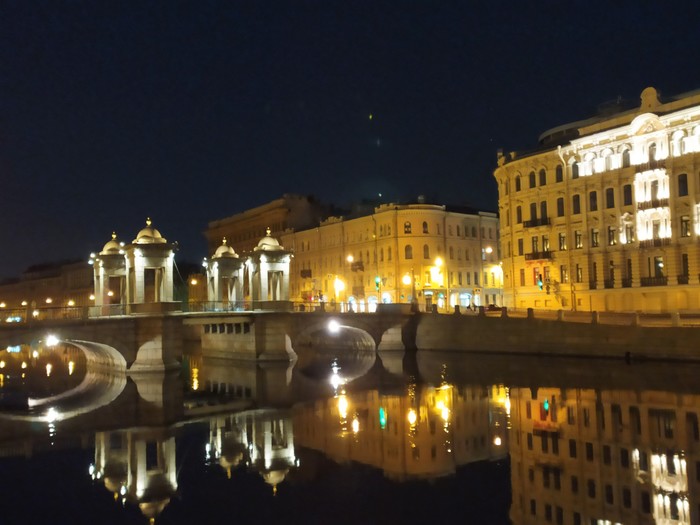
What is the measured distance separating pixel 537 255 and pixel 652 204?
44.0 ft

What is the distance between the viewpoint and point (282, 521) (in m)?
19.8

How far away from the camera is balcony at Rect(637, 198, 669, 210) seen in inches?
2361

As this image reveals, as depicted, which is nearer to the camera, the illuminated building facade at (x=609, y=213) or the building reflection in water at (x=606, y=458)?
the building reflection in water at (x=606, y=458)

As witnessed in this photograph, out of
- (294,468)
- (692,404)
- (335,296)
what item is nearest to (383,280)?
(335,296)

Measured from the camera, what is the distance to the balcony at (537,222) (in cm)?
7093

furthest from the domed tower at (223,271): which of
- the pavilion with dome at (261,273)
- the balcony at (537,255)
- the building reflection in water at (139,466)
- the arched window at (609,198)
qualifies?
the arched window at (609,198)

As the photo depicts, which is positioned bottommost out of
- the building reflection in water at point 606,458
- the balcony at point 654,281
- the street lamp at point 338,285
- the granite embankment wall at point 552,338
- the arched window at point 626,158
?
the building reflection in water at point 606,458

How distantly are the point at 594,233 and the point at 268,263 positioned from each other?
105 feet

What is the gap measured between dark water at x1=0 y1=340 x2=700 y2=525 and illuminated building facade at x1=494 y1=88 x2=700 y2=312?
14.7m

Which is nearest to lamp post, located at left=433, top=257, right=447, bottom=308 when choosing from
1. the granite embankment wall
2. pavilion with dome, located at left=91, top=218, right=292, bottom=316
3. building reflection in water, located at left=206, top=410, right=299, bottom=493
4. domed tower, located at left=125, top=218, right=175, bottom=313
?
the granite embankment wall

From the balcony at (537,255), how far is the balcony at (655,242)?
10315 millimetres

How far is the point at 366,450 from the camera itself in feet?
92.1

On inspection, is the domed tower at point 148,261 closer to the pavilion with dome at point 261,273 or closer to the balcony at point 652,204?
the pavilion with dome at point 261,273

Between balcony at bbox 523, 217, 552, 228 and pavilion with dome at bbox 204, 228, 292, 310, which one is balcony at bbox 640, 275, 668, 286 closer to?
balcony at bbox 523, 217, 552, 228
